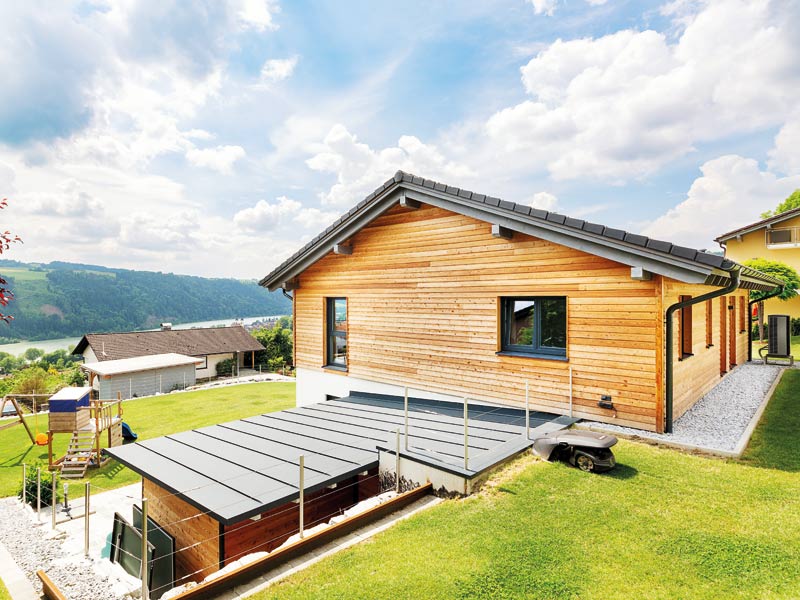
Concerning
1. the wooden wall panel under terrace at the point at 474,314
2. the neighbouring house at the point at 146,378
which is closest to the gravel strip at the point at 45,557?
the wooden wall panel under terrace at the point at 474,314

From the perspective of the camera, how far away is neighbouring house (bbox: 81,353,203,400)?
1074 inches

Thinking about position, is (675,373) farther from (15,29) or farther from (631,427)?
(15,29)

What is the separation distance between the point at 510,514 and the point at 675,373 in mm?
4684

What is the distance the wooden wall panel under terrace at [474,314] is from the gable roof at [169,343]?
31.8 metres

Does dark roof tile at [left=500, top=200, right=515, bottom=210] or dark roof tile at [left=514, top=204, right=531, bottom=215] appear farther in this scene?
dark roof tile at [left=500, top=200, right=515, bottom=210]

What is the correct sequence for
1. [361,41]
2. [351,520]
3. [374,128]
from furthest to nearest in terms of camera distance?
[374,128] → [361,41] → [351,520]

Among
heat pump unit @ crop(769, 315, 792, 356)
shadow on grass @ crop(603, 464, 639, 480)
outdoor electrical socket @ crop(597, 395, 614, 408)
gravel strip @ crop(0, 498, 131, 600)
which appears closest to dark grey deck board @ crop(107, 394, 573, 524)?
outdoor electrical socket @ crop(597, 395, 614, 408)

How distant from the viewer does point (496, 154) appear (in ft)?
40.8

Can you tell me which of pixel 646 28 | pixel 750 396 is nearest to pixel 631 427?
pixel 750 396

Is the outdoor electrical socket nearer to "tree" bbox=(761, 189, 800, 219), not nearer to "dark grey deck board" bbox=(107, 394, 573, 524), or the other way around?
"dark grey deck board" bbox=(107, 394, 573, 524)

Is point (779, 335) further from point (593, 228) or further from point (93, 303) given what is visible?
point (93, 303)

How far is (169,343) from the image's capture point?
129ft

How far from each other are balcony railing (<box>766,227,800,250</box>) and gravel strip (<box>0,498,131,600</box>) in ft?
114

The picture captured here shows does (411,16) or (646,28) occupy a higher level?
(411,16)
